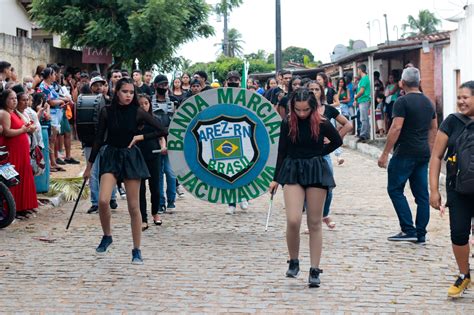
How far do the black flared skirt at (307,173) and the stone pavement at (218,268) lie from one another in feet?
2.93

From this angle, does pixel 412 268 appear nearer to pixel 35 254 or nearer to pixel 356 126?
pixel 35 254

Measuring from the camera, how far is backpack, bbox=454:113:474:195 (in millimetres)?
6805

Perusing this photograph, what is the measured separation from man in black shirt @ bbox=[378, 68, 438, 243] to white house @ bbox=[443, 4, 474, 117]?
11889 mm

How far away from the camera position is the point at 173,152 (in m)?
10.9

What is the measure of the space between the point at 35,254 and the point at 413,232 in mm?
4118

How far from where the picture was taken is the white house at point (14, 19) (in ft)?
108

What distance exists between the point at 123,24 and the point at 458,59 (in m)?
9.54

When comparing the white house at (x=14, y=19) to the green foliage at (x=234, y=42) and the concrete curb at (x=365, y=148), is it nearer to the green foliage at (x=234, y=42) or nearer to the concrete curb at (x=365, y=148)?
the concrete curb at (x=365, y=148)

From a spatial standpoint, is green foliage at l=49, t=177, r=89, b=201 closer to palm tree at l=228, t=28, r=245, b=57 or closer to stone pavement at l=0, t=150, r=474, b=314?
stone pavement at l=0, t=150, r=474, b=314

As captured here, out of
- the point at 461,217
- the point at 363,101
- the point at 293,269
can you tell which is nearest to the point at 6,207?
the point at 293,269

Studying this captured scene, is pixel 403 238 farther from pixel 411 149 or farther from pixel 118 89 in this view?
pixel 118 89

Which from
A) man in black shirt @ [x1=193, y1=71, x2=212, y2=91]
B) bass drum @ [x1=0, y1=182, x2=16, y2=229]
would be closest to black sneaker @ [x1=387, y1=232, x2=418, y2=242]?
man in black shirt @ [x1=193, y1=71, x2=212, y2=91]

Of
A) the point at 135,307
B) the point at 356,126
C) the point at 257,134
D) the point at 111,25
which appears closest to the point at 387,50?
the point at 356,126

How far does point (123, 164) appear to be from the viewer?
344 inches
